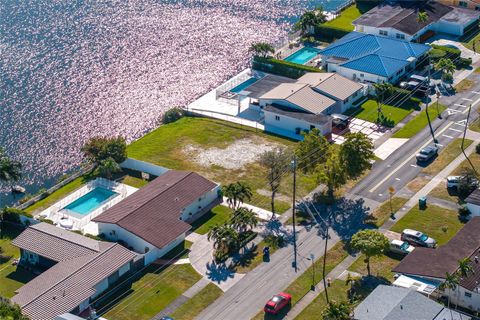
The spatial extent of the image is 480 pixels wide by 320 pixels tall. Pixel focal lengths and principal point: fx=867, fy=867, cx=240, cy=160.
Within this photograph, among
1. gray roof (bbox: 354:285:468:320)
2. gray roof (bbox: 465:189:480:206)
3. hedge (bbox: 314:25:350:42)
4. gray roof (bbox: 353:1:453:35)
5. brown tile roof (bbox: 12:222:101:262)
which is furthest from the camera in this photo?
hedge (bbox: 314:25:350:42)

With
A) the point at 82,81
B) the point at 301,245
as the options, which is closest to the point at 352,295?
the point at 301,245

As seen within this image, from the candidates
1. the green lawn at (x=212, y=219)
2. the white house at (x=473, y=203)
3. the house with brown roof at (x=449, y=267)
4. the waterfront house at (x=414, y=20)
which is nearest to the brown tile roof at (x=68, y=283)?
the green lawn at (x=212, y=219)

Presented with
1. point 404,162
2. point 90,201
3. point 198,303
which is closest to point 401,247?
point 404,162

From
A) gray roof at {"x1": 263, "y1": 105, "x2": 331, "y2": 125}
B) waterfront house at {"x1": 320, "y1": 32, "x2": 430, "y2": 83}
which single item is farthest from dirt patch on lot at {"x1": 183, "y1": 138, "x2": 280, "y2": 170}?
waterfront house at {"x1": 320, "y1": 32, "x2": 430, "y2": 83}

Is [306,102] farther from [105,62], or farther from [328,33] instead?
[105,62]

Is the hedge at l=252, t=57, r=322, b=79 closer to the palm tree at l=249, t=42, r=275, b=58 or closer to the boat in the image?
the palm tree at l=249, t=42, r=275, b=58

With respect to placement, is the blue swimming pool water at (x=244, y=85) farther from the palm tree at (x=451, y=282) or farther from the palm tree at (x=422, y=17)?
the palm tree at (x=451, y=282)

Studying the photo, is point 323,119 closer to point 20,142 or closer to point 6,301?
point 20,142
